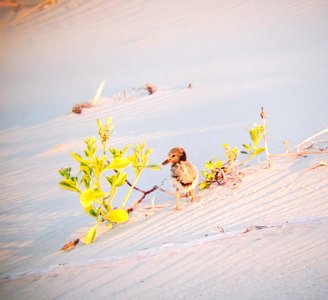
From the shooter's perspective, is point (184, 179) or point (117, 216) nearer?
point (117, 216)

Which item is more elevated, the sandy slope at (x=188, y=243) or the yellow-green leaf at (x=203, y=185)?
the yellow-green leaf at (x=203, y=185)

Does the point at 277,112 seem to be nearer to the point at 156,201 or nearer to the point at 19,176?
the point at 156,201

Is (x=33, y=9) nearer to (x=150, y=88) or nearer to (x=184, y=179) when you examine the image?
(x=150, y=88)

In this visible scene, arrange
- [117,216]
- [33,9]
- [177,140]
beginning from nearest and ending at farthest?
[117,216] < [177,140] < [33,9]

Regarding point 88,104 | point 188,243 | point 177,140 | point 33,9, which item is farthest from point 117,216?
point 33,9

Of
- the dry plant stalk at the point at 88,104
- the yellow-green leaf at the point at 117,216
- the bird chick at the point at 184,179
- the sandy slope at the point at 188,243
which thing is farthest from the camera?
the dry plant stalk at the point at 88,104

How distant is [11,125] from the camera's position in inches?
336

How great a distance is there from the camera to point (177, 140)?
5.55 m

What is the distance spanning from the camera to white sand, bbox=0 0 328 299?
86.4 inches

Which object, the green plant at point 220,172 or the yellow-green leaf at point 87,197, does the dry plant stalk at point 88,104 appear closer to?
the green plant at point 220,172

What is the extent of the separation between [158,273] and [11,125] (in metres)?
7.31

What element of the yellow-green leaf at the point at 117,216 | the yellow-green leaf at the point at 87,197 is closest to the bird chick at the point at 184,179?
the yellow-green leaf at the point at 117,216

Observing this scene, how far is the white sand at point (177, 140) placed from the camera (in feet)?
7.20

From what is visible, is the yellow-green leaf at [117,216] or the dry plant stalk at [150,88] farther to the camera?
the dry plant stalk at [150,88]
